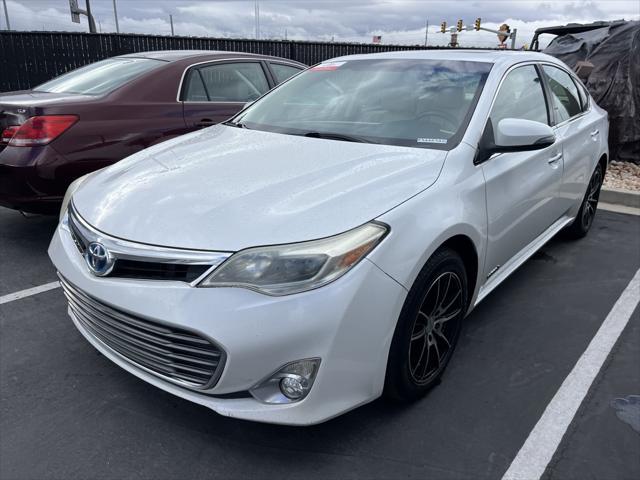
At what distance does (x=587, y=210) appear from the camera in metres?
4.78

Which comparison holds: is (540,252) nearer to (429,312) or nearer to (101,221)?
(429,312)

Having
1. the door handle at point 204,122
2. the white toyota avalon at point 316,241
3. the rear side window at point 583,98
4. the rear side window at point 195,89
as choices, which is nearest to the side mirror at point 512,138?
the white toyota avalon at point 316,241

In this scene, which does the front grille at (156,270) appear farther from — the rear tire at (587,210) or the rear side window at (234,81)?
the rear tire at (587,210)

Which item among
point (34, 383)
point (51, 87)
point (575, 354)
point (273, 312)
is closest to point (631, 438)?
point (575, 354)

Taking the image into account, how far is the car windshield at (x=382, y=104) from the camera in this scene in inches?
112

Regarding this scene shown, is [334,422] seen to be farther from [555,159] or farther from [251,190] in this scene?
[555,159]

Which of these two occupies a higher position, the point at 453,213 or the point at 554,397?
the point at 453,213

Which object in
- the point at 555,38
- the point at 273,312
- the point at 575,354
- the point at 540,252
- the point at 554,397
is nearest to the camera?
the point at 273,312

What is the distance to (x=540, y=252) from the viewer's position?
4535 mm

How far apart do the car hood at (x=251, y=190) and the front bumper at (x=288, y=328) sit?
7.8 inches

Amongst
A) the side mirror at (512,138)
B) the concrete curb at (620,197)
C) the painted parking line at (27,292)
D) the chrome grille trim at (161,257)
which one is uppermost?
the side mirror at (512,138)

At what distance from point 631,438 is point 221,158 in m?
2.29

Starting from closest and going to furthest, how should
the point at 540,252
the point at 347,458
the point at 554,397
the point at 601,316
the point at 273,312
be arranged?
the point at 273,312
the point at 347,458
the point at 554,397
the point at 601,316
the point at 540,252

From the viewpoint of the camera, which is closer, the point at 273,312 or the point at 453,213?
the point at 273,312
